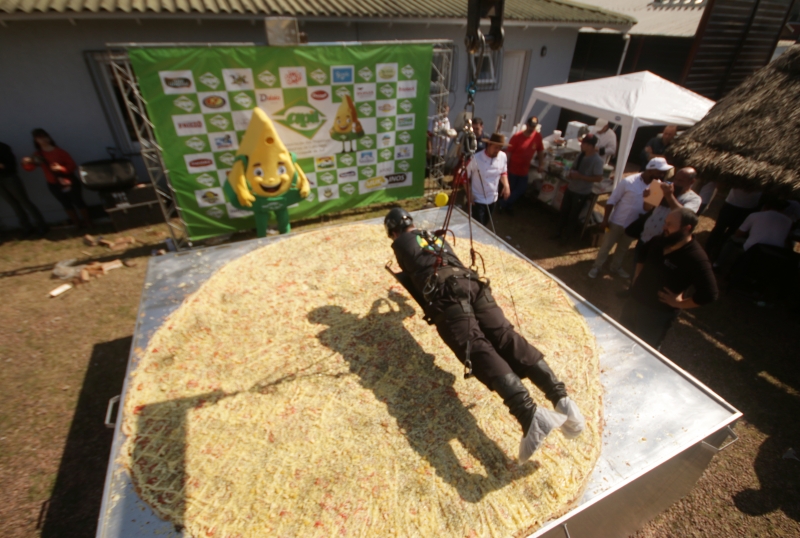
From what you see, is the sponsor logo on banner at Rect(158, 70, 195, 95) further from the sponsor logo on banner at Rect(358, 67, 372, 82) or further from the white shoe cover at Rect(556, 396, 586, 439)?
the white shoe cover at Rect(556, 396, 586, 439)

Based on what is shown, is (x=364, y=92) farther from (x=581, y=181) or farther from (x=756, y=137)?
(x=756, y=137)

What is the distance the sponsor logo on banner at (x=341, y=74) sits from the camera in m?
6.55

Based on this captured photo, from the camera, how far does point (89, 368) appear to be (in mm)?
4492

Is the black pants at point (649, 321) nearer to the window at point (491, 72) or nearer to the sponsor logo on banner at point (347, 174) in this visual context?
the sponsor logo on banner at point (347, 174)

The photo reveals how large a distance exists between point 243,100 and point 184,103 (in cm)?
81

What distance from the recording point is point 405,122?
7574 millimetres

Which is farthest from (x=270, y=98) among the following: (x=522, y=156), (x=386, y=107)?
(x=522, y=156)

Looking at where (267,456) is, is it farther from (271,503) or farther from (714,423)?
(714,423)

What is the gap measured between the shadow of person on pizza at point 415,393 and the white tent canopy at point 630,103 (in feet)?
17.6

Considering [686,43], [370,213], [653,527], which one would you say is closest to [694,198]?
[653,527]

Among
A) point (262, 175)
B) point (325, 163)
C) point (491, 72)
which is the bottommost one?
point (325, 163)

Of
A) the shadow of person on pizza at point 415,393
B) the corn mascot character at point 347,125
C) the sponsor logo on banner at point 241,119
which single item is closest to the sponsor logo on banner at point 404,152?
the corn mascot character at point 347,125

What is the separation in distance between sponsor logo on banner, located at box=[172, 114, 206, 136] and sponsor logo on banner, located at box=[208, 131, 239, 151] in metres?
0.16

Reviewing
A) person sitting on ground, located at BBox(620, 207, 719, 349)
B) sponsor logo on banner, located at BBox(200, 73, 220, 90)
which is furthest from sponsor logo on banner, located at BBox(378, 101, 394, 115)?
person sitting on ground, located at BBox(620, 207, 719, 349)
